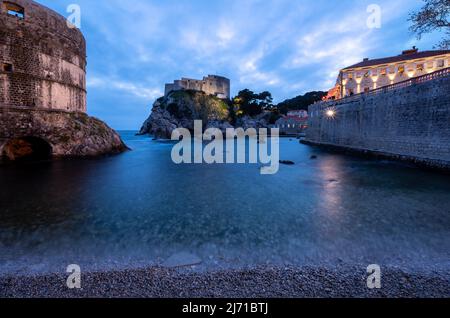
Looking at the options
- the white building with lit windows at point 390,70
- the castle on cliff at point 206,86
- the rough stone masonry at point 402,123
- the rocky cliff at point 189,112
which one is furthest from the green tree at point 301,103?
the rough stone masonry at point 402,123

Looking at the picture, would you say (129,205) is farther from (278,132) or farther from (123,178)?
(278,132)

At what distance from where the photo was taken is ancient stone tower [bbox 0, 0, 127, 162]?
45.9 ft

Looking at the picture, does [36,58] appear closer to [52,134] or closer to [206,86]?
[52,134]

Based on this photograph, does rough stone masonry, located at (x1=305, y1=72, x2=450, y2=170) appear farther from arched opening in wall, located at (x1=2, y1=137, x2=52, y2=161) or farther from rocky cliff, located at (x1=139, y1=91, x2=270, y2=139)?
rocky cliff, located at (x1=139, y1=91, x2=270, y2=139)

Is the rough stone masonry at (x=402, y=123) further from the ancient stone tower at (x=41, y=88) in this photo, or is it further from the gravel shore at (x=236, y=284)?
the ancient stone tower at (x=41, y=88)

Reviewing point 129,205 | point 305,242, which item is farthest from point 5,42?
point 305,242

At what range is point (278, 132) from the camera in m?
73.7

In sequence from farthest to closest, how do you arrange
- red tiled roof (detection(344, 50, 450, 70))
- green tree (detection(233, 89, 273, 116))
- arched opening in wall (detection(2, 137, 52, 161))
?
green tree (detection(233, 89, 273, 116)) → red tiled roof (detection(344, 50, 450, 70)) → arched opening in wall (detection(2, 137, 52, 161))

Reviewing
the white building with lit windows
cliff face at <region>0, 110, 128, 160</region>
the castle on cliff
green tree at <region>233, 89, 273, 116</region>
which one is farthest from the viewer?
green tree at <region>233, 89, 273, 116</region>

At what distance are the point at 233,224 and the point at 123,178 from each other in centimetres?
834

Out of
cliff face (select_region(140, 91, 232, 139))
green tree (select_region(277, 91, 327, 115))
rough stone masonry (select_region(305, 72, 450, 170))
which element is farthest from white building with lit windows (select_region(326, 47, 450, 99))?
green tree (select_region(277, 91, 327, 115))

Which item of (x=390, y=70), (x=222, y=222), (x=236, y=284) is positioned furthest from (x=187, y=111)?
(x=236, y=284)

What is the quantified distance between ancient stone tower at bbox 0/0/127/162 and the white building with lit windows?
41822mm

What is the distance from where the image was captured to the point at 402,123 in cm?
1483
